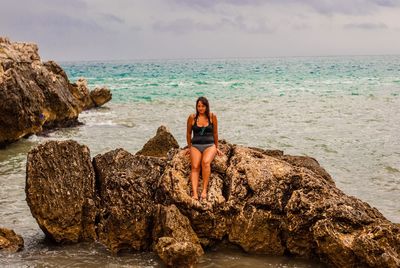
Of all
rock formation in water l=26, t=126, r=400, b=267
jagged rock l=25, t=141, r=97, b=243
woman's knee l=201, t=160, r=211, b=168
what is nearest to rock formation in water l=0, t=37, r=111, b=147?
jagged rock l=25, t=141, r=97, b=243

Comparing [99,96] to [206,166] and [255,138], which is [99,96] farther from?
[206,166]

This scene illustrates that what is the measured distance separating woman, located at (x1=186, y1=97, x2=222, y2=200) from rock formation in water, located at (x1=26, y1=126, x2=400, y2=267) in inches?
10.5

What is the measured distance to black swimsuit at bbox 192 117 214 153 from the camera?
384 inches

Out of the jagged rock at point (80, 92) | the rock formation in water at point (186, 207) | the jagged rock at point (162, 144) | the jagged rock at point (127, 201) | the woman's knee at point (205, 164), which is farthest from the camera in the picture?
the jagged rock at point (80, 92)

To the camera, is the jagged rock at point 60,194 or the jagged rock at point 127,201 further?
the jagged rock at point 60,194

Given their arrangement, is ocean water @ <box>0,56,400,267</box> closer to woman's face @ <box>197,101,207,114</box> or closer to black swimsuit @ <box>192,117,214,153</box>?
black swimsuit @ <box>192,117,214,153</box>

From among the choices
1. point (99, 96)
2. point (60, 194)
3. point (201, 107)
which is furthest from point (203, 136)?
point (99, 96)

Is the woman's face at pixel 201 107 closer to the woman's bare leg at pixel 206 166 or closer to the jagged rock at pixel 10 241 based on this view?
the woman's bare leg at pixel 206 166

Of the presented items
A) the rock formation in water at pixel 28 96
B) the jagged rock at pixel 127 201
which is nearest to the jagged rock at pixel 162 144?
the jagged rock at pixel 127 201

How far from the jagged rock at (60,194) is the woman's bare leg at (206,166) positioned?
91.0 inches

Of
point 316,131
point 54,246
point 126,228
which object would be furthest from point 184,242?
point 316,131

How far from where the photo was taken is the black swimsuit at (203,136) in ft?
32.0

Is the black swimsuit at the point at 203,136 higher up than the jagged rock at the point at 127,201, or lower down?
higher up

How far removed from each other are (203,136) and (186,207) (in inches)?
67.0
